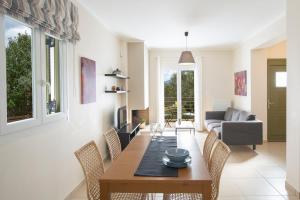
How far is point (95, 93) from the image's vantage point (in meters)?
4.23

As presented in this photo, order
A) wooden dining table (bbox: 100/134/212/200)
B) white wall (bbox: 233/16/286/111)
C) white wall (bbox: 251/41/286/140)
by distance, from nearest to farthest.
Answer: wooden dining table (bbox: 100/134/212/200), white wall (bbox: 233/16/286/111), white wall (bbox: 251/41/286/140)

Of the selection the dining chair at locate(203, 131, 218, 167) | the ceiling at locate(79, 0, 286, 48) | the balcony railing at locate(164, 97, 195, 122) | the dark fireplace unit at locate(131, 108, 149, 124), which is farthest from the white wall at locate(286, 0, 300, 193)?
the balcony railing at locate(164, 97, 195, 122)

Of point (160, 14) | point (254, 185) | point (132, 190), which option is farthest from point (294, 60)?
point (132, 190)

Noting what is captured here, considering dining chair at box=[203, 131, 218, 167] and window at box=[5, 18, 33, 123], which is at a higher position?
window at box=[5, 18, 33, 123]

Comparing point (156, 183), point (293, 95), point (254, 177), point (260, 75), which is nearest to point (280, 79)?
point (260, 75)

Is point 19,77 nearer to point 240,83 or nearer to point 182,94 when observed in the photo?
point 240,83

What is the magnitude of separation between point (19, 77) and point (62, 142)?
101 centimetres

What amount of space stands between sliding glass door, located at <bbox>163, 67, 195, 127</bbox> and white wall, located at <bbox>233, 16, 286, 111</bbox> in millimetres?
1358

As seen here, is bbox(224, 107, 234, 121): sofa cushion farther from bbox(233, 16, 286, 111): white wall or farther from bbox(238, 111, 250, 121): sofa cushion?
bbox(238, 111, 250, 121): sofa cushion

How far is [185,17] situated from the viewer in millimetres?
4383

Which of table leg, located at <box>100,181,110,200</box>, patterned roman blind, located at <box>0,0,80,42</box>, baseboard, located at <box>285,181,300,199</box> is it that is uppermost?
patterned roman blind, located at <box>0,0,80,42</box>

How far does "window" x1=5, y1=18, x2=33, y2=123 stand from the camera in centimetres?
211

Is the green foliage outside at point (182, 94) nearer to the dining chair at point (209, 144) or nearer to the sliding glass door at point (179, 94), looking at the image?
the sliding glass door at point (179, 94)

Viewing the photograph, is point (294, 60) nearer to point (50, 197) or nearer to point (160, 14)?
point (160, 14)
